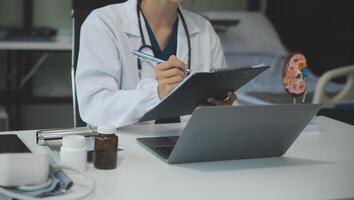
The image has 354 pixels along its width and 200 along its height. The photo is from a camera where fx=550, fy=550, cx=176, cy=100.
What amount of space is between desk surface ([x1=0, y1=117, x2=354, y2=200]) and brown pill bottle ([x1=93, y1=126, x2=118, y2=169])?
2 cm

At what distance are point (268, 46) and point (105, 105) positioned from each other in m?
1.95

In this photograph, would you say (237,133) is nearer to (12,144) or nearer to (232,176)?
(232,176)

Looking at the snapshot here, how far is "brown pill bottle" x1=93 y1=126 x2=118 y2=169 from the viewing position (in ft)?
3.22

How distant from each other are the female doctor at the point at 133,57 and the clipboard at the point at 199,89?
0.11 feet

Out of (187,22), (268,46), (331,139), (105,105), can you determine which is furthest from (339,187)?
(268,46)

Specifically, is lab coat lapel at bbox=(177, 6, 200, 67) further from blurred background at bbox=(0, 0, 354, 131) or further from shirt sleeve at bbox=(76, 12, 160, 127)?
blurred background at bbox=(0, 0, 354, 131)

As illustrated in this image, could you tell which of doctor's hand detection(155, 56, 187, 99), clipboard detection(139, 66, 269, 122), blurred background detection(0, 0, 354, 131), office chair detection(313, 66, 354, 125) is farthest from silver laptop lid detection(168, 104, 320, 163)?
blurred background detection(0, 0, 354, 131)

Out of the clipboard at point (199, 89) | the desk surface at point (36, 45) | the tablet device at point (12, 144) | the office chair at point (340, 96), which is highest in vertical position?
the clipboard at point (199, 89)

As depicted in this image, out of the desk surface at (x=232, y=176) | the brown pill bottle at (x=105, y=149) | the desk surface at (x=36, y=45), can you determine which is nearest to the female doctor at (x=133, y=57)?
the desk surface at (x=232, y=176)

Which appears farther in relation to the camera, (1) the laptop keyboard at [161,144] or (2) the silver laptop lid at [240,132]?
(1) the laptop keyboard at [161,144]

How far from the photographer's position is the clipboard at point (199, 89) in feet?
3.50

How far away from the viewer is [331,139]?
52.2 inches

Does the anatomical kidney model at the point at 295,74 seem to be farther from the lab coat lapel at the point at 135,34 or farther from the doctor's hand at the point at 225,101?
the lab coat lapel at the point at 135,34

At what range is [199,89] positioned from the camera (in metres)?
1.12
